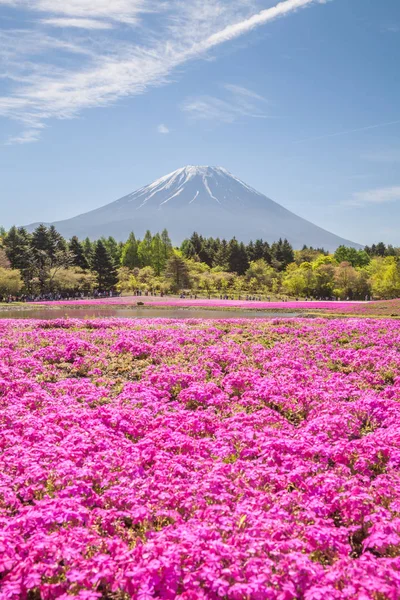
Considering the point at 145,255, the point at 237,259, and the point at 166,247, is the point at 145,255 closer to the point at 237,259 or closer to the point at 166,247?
the point at 166,247

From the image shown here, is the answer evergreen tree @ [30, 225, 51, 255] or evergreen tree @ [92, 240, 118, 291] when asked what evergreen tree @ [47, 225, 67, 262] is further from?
evergreen tree @ [92, 240, 118, 291]

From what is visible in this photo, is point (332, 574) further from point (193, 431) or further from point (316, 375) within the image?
point (316, 375)

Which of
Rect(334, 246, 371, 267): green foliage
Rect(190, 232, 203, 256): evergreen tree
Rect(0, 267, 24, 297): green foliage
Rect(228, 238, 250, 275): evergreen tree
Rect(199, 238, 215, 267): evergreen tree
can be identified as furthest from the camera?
Rect(190, 232, 203, 256): evergreen tree

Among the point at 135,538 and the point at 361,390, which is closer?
the point at 135,538

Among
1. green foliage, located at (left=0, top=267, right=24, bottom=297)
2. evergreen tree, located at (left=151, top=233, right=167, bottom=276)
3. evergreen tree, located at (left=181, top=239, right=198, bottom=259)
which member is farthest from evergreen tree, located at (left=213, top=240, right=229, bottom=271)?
green foliage, located at (left=0, top=267, right=24, bottom=297)

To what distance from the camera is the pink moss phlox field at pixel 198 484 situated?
389 centimetres

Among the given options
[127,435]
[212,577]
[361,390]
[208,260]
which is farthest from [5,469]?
[208,260]

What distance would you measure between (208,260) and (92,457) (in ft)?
356

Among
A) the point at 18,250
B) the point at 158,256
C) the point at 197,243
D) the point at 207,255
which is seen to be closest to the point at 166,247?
the point at 158,256

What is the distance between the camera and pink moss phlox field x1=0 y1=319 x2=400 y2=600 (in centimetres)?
389

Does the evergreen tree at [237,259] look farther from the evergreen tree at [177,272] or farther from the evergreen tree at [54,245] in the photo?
the evergreen tree at [54,245]

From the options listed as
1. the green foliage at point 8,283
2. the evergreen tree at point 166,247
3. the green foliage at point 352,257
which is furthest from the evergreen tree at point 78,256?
the green foliage at point 352,257

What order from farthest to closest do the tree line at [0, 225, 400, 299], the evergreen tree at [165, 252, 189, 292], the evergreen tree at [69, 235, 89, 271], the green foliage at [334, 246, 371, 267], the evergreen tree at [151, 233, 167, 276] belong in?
the green foliage at [334, 246, 371, 267] → the evergreen tree at [151, 233, 167, 276] → the evergreen tree at [69, 235, 89, 271] → the evergreen tree at [165, 252, 189, 292] → the tree line at [0, 225, 400, 299]

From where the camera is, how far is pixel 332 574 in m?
3.81
